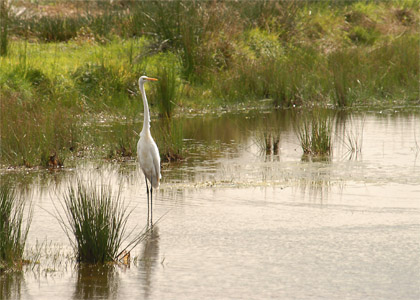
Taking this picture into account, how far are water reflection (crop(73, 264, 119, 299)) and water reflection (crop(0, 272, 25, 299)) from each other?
1.37 ft

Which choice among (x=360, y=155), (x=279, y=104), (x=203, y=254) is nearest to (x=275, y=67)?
(x=279, y=104)

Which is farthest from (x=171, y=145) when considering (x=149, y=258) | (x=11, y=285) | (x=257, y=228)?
(x=11, y=285)

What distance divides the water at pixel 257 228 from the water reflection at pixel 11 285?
14 mm

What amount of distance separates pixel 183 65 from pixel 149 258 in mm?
10665

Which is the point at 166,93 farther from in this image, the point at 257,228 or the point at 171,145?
the point at 257,228

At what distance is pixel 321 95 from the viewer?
1574cm

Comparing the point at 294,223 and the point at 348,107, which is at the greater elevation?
the point at 348,107

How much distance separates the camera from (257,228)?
7.32 meters

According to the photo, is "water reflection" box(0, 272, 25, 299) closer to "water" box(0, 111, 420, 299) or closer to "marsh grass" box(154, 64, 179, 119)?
"water" box(0, 111, 420, 299)

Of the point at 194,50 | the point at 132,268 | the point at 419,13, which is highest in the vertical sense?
the point at 419,13

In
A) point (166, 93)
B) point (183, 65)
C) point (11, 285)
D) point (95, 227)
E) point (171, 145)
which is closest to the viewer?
point (11, 285)

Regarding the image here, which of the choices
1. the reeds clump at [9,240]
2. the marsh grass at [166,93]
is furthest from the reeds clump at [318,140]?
the reeds clump at [9,240]

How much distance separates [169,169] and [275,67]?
6.93m

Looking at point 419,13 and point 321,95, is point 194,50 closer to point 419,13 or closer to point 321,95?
point 321,95
